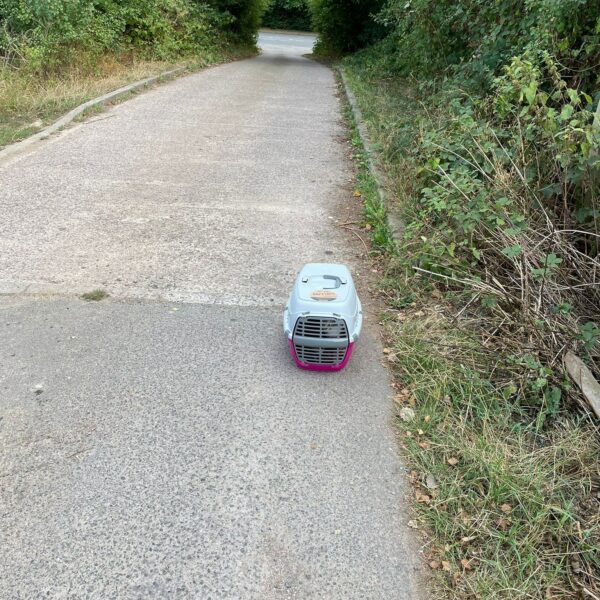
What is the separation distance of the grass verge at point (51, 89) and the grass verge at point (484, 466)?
6.15m

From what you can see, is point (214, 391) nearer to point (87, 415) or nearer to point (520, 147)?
point (87, 415)

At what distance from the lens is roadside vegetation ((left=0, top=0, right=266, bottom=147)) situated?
329 inches

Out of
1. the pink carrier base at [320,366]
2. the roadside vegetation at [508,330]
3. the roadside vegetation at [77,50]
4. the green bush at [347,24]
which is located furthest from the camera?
the green bush at [347,24]

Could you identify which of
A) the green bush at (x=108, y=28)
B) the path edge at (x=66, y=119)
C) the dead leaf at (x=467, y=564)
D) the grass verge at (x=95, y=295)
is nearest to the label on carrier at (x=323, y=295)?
the dead leaf at (x=467, y=564)

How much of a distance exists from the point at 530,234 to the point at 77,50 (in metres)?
10.1

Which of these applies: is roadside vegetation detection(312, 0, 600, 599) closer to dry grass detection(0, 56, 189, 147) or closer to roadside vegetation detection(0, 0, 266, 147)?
dry grass detection(0, 56, 189, 147)

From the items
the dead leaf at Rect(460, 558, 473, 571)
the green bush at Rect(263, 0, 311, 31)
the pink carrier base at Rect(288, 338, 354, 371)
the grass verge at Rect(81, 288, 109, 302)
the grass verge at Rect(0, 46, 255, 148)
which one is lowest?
the green bush at Rect(263, 0, 311, 31)

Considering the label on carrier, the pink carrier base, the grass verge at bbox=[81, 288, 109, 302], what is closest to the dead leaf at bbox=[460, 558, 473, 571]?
the pink carrier base

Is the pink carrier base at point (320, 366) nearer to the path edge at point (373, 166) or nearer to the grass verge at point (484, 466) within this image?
the grass verge at point (484, 466)

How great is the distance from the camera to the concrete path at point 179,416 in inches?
78.5

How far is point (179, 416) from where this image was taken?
2.68 meters

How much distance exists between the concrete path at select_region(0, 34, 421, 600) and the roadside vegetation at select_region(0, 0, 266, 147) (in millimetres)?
3470

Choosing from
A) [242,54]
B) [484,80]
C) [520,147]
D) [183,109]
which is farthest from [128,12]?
[520,147]

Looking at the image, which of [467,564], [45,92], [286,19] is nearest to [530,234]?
[467,564]
